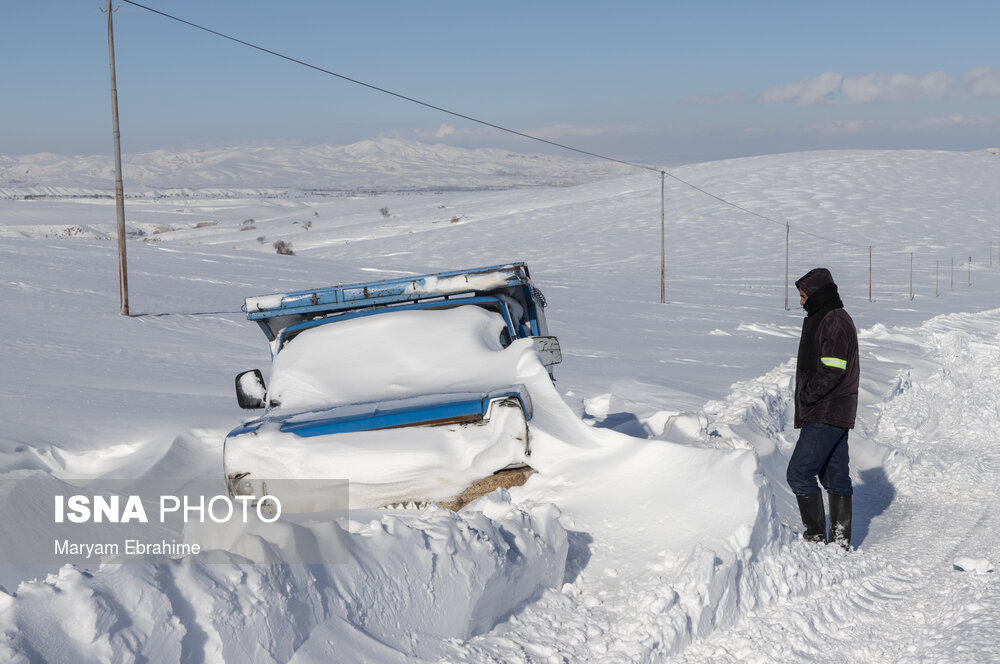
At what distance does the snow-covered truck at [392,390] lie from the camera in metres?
5.06

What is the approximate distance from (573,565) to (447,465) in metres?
0.88

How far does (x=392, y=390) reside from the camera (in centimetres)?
595

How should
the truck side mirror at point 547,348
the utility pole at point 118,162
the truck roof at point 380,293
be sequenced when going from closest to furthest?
the truck side mirror at point 547,348 < the truck roof at point 380,293 < the utility pole at point 118,162

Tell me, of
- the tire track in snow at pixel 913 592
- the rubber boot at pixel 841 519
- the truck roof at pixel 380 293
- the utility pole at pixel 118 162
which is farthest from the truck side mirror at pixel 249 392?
the utility pole at pixel 118 162

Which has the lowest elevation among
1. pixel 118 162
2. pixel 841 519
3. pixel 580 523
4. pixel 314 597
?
pixel 841 519

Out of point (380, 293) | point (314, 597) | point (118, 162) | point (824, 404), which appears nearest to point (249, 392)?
point (380, 293)

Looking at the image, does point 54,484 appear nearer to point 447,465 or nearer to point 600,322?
point 447,465

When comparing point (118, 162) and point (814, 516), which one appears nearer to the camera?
point (814, 516)

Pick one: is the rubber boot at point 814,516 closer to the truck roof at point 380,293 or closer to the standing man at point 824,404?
the standing man at point 824,404

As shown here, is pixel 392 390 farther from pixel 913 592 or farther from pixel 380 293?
pixel 913 592

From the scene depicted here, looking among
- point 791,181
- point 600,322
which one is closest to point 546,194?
point 791,181

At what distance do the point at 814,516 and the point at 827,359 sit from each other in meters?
0.99

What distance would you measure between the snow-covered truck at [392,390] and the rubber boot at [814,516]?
1.86 meters

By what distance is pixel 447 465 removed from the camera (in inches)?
201
